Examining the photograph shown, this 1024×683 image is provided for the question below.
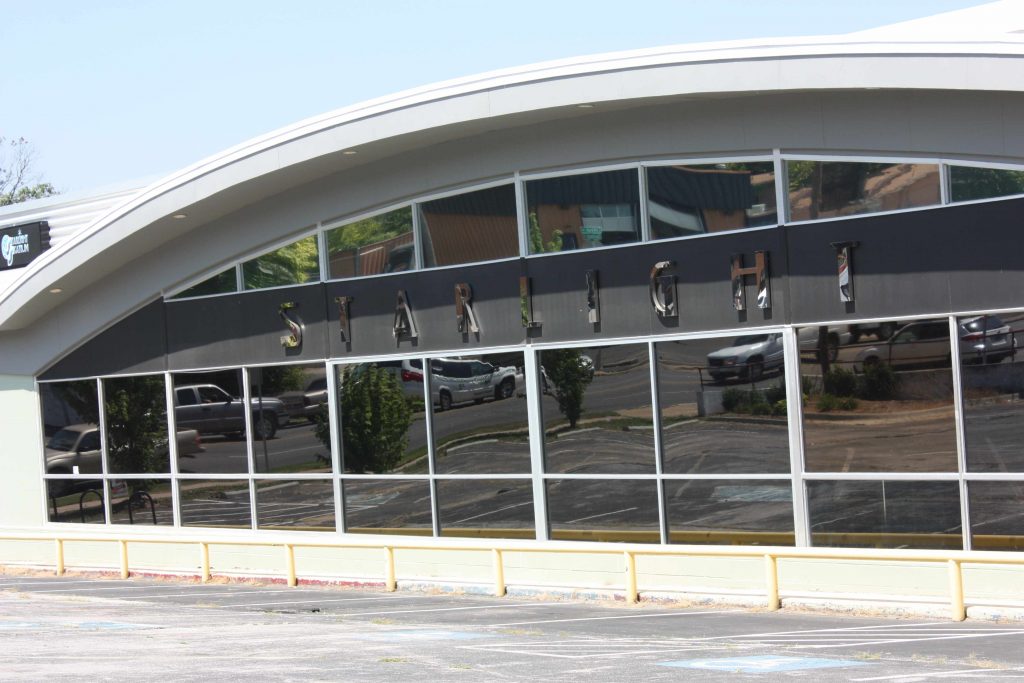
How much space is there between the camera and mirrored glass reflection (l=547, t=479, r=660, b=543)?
56.9 ft

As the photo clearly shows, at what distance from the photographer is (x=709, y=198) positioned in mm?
16609

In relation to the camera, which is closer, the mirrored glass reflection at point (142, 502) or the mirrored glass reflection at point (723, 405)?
the mirrored glass reflection at point (723, 405)

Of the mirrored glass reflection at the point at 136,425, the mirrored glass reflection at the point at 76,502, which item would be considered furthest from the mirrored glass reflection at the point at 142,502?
the mirrored glass reflection at the point at 76,502

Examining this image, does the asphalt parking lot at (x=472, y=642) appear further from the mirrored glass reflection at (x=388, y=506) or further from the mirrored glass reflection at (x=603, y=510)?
the mirrored glass reflection at (x=388, y=506)

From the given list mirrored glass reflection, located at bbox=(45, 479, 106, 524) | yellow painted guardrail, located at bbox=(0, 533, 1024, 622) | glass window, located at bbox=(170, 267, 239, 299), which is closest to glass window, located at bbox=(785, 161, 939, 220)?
yellow painted guardrail, located at bbox=(0, 533, 1024, 622)

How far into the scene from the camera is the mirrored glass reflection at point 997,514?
14391mm

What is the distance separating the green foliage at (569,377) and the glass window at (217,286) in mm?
6680

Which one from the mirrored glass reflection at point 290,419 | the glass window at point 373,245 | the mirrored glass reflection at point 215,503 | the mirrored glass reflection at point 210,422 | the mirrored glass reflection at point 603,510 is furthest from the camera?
the mirrored glass reflection at point 215,503

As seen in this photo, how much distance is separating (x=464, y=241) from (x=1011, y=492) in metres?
8.73

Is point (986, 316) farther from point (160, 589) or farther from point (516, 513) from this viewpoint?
point (160, 589)

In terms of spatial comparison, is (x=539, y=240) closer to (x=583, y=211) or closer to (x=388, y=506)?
(x=583, y=211)

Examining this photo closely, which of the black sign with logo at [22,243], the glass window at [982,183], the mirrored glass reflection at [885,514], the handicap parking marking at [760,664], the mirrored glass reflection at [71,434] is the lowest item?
the handicap parking marking at [760,664]

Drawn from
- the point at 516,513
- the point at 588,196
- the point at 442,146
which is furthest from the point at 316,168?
the point at 516,513

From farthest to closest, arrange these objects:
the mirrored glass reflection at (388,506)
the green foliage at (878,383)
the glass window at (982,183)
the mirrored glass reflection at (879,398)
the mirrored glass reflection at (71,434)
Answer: the mirrored glass reflection at (71,434) → the mirrored glass reflection at (388,506) → the green foliage at (878,383) → the mirrored glass reflection at (879,398) → the glass window at (982,183)
